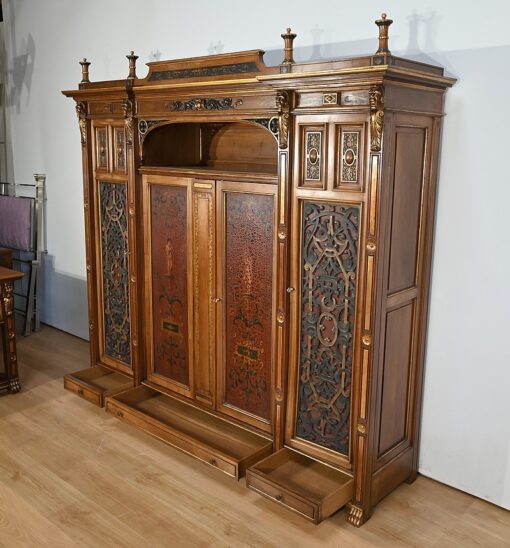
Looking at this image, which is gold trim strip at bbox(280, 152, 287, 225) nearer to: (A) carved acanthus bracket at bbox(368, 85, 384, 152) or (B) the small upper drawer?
(A) carved acanthus bracket at bbox(368, 85, 384, 152)

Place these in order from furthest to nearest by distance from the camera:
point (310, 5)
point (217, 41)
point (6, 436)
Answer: point (217, 41), point (6, 436), point (310, 5)

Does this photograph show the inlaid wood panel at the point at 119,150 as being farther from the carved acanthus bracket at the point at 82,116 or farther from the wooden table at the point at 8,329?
the wooden table at the point at 8,329

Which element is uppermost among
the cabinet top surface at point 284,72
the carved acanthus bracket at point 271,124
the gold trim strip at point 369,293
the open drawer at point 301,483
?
the cabinet top surface at point 284,72

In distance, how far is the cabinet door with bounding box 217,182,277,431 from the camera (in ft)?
9.56

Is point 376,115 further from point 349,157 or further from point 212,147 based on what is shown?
point 212,147

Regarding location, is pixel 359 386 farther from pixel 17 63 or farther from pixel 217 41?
pixel 17 63

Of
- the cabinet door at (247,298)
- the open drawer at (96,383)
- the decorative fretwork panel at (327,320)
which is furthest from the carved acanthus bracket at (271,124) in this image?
the open drawer at (96,383)

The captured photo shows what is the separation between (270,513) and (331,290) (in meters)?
1.01

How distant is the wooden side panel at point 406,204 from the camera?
2.49m

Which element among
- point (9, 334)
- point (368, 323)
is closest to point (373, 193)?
point (368, 323)


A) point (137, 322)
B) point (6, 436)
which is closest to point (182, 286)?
point (137, 322)

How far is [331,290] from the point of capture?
2.64m

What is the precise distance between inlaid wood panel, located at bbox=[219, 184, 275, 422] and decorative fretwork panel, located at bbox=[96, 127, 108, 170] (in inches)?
40.4

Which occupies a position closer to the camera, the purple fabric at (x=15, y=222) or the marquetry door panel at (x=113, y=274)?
the marquetry door panel at (x=113, y=274)
